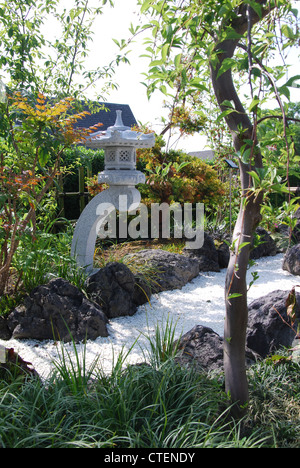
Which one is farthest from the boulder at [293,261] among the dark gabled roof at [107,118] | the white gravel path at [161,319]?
the dark gabled roof at [107,118]

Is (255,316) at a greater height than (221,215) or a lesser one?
lesser

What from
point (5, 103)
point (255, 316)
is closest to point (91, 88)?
point (5, 103)

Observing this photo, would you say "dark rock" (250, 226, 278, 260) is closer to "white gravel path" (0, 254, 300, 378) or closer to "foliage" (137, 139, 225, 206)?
"white gravel path" (0, 254, 300, 378)

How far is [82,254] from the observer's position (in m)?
4.70

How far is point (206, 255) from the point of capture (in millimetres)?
6402

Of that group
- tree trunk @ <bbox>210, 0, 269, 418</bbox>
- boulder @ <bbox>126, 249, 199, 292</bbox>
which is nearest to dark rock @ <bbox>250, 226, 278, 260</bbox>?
boulder @ <bbox>126, 249, 199, 292</bbox>

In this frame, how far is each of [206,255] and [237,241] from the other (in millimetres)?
4195

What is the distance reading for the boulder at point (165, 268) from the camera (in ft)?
16.8

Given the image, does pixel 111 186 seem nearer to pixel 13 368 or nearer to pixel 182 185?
pixel 182 185

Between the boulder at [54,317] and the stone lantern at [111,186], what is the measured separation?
2.94 ft

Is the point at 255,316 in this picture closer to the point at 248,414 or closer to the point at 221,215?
the point at 248,414

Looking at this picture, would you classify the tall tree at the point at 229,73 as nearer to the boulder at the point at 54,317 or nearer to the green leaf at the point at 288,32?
the green leaf at the point at 288,32

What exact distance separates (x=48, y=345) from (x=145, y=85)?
2.36 metres

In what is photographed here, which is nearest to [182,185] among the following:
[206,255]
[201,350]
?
[206,255]
